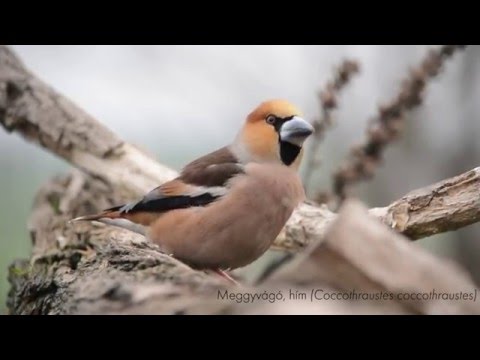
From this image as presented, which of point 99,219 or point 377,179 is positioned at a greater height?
point 377,179

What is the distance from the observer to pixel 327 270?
5.90 ft

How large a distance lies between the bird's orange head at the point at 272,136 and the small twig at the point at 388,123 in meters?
0.88

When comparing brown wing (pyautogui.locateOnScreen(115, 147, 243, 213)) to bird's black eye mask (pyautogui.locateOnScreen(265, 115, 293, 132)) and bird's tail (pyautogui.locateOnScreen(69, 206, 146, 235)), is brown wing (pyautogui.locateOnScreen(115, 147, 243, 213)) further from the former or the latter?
bird's black eye mask (pyautogui.locateOnScreen(265, 115, 293, 132))

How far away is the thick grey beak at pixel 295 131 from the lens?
9.74 feet

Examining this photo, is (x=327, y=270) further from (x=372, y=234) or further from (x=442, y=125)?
(x=442, y=125)

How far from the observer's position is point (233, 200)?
2920 millimetres

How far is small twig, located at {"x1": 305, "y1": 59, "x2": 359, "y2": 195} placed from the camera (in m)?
3.79

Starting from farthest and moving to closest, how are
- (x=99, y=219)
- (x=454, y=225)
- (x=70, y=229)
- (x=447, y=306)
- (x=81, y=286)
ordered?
(x=70, y=229) < (x=99, y=219) < (x=454, y=225) < (x=81, y=286) < (x=447, y=306)

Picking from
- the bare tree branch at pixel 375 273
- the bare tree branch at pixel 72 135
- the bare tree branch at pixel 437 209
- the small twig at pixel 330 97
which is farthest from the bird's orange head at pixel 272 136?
the bare tree branch at pixel 375 273

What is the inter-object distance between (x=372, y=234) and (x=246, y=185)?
118 centimetres

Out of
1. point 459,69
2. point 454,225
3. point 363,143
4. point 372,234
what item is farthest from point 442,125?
point 372,234

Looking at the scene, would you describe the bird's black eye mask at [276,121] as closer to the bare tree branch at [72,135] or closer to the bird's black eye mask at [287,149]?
the bird's black eye mask at [287,149]

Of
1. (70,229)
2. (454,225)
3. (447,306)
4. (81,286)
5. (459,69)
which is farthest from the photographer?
(459,69)

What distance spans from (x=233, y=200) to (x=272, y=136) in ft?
1.21
